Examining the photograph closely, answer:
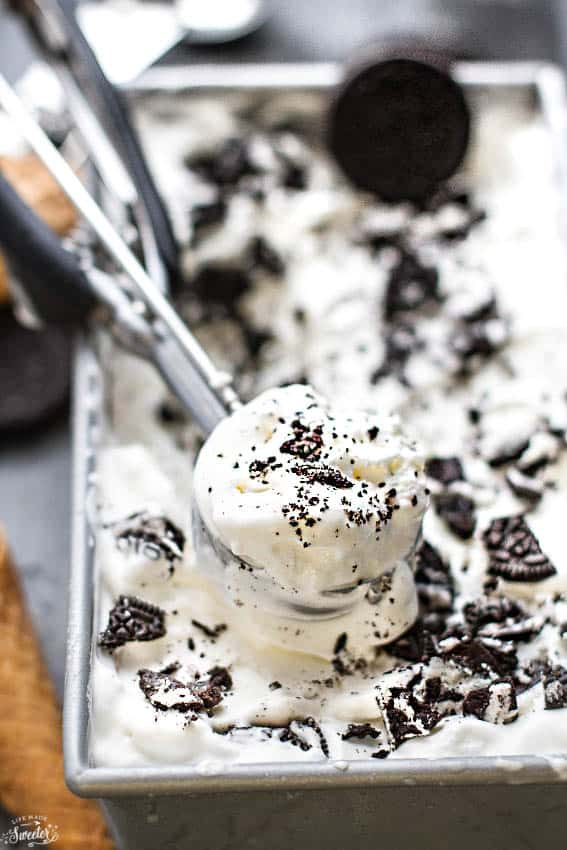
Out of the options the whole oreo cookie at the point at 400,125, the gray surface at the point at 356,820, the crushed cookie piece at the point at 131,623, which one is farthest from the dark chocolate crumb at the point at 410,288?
the gray surface at the point at 356,820

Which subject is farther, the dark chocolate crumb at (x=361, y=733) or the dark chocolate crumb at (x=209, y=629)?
the dark chocolate crumb at (x=209, y=629)

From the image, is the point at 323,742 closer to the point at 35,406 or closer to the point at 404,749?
the point at 404,749

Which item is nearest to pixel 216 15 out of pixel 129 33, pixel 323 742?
pixel 129 33

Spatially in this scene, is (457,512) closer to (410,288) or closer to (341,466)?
(341,466)

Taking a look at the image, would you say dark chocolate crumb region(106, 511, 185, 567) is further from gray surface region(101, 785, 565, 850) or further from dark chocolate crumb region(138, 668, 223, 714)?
gray surface region(101, 785, 565, 850)

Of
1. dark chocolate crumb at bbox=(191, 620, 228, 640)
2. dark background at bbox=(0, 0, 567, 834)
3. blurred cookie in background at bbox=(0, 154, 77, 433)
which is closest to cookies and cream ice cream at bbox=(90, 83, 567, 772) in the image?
dark chocolate crumb at bbox=(191, 620, 228, 640)

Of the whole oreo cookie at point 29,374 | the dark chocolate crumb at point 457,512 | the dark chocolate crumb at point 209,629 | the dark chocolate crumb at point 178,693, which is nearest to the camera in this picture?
the dark chocolate crumb at point 178,693

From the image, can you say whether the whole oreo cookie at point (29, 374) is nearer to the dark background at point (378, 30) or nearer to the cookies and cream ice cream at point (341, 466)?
the cookies and cream ice cream at point (341, 466)
